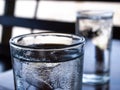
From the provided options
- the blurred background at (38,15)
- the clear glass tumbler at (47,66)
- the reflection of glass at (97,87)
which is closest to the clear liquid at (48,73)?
the clear glass tumbler at (47,66)

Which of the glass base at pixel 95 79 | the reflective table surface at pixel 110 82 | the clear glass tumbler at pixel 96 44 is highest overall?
the clear glass tumbler at pixel 96 44

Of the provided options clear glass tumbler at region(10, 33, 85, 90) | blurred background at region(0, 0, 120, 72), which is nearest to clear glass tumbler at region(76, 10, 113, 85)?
clear glass tumbler at region(10, 33, 85, 90)

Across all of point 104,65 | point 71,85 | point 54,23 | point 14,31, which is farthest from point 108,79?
point 14,31

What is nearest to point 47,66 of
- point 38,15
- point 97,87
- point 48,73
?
point 48,73

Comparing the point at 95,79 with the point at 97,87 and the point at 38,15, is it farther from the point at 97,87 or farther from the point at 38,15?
the point at 38,15

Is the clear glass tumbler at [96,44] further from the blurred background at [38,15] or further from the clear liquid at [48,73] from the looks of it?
the blurred background at [38,15]
